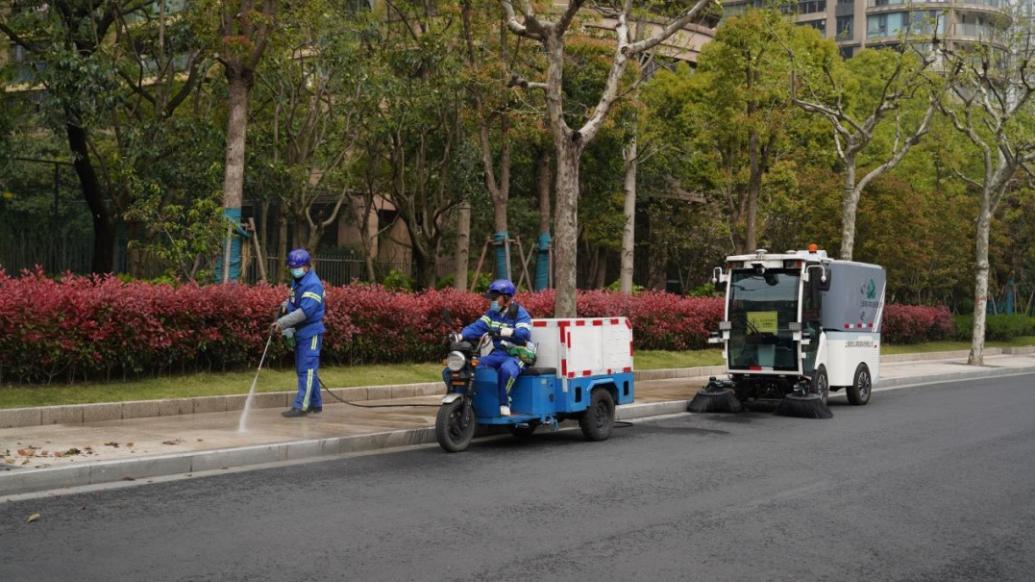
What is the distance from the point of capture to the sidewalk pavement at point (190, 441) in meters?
9.02

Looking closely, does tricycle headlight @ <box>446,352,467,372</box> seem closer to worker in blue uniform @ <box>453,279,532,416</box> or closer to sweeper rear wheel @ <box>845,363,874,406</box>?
worker in blue uniform @ <box>453,279,532,416</box>

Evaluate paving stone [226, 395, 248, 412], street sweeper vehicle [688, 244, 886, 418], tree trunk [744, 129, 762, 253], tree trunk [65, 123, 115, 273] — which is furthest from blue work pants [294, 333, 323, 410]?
tree trunk [744, 129, 762, 253]

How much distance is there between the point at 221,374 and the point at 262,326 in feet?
3.09

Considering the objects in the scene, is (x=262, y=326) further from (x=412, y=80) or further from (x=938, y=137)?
(x=938, y=137)

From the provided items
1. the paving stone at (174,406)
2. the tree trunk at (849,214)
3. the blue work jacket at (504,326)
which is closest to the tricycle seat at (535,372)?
the blue work jacket at (504,326)

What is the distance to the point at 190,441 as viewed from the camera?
1076 cm

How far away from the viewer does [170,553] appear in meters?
6.71

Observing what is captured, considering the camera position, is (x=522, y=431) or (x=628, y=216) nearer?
(x=522, y=431)

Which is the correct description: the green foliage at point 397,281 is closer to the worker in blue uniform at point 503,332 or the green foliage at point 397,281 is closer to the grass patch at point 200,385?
the grass patch at point 200,385

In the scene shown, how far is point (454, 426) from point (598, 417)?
2.16m

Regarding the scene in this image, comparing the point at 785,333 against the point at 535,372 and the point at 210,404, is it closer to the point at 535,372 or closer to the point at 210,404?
the point at 535,372

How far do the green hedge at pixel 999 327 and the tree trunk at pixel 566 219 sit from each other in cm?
2827

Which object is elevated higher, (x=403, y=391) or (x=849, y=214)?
(x=849, y=214)

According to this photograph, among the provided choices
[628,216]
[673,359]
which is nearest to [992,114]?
[628,216]
